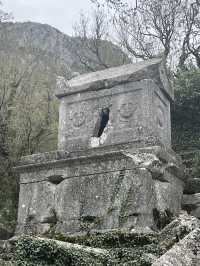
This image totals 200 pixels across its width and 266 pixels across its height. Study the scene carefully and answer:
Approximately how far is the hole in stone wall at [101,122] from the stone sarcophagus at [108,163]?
0.02 meters

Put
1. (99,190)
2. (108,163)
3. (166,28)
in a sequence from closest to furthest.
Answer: (99,190) → (108,163) → (166,28)

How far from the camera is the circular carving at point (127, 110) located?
323 inches

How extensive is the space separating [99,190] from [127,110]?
1.63m

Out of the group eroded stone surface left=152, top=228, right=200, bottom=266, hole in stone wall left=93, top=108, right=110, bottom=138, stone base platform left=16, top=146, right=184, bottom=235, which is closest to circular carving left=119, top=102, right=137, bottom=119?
hole in stone wall left=93, top=108, right=110, bottom=138

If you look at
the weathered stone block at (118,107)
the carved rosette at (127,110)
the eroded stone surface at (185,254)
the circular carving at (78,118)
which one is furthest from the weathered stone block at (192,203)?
the eroded stone surface at (185,254)

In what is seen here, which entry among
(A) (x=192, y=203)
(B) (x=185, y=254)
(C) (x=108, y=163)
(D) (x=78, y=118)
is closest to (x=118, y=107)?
(D) (x=78, y=118)

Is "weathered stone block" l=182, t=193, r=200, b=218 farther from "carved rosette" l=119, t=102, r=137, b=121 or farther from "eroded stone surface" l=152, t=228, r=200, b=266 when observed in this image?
"eroded stone surface" l=152, t=228, r=200, b=266

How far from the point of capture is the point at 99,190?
748 cm

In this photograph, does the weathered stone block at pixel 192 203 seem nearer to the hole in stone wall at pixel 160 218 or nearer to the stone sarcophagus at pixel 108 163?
the stone sarcophagus at pixel 108 163

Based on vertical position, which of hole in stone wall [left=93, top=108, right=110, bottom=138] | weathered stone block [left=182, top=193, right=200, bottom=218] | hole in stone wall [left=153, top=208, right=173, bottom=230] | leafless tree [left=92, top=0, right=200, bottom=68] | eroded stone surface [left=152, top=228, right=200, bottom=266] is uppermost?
leafless tree [left=92, top=0, right=200, bottom=68]

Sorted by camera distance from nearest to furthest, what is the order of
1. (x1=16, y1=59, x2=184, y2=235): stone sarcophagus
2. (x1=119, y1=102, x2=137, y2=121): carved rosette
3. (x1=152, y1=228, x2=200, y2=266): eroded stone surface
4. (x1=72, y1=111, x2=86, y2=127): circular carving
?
1. (x1=152, y1=228, x2=200, y2=266): eroded stone surface
2. (x1=16, y1=59, x2=184, y2=235): stone sarcophagus
3. (x1=119, y1=102, x2=137, y2=121): carved rosette
4. (x1=72, y1=111, x2=86, y2=127): circular carving

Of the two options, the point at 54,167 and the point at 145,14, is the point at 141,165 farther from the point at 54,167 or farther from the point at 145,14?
the point at 145,14

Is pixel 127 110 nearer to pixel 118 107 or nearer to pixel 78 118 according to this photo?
pixel 118 107

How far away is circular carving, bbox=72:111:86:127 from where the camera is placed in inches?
340
